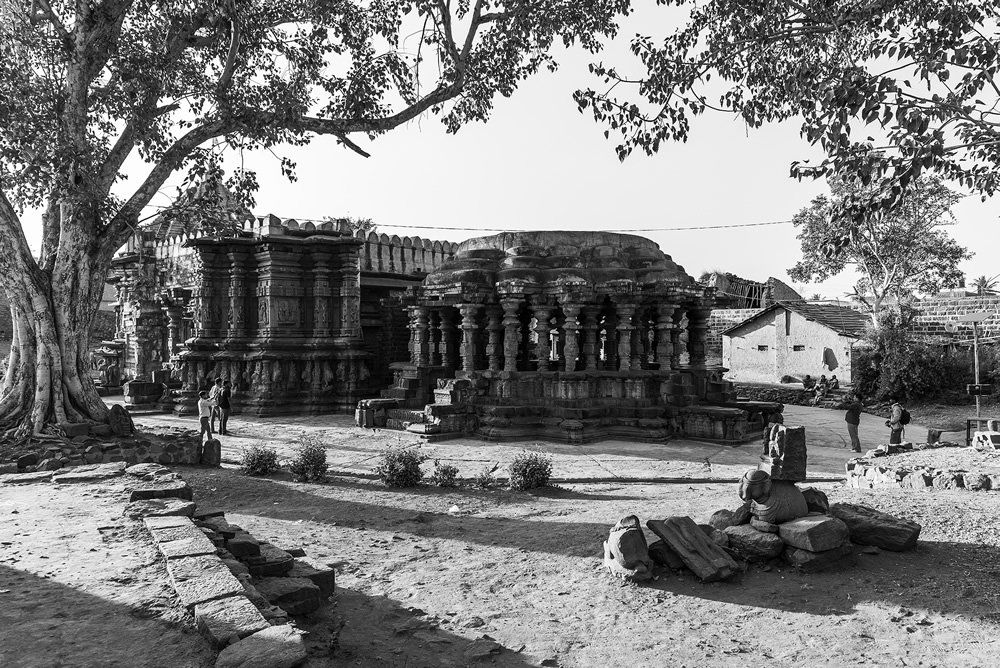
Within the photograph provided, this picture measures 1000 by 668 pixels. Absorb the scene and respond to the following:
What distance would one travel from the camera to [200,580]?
4.10 metres

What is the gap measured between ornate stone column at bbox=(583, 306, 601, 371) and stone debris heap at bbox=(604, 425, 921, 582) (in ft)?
27.8

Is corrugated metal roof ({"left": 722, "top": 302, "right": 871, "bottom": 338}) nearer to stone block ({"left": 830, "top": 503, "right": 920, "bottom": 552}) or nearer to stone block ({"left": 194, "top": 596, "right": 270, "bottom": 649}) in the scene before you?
stone block ({"left": 830, "top": 503, "right": 920, "bottom": 552})

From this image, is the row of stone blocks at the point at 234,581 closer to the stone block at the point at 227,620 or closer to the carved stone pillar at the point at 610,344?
the stone block at the point at 227,620

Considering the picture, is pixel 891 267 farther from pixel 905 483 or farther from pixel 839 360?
pixel 905 483

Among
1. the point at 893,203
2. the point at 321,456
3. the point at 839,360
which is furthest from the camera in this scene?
the point at 839,360

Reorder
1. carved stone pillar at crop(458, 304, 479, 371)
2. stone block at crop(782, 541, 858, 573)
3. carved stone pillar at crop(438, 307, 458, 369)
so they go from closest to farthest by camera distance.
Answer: stone block at crop(782, 541, 858, 573), carved stone pillar at crop(458, 304, 479, 371), carved stone pillar at crop(438, 307, 458, 369)

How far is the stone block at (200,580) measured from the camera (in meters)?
3.83

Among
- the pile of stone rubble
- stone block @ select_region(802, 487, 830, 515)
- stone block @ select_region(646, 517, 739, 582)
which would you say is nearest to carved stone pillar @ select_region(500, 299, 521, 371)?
the pile of stone rubble

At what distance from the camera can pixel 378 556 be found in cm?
615

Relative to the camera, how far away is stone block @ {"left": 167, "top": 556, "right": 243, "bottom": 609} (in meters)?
3.83

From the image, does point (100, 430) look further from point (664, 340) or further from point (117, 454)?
point (664, 340)

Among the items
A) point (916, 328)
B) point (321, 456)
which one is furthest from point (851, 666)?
point (916, 328)

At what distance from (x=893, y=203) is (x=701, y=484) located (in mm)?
5382

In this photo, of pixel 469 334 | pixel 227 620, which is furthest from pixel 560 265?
pixel 227 620
